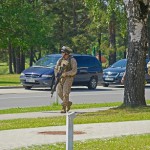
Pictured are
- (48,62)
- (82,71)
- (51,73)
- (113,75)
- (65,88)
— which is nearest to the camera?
(65,88)

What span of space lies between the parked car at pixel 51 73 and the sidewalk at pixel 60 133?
1404 cm

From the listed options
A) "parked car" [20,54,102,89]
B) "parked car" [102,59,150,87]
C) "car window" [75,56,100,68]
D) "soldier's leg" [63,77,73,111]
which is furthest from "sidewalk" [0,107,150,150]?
"parked car" [102,59,150,87]

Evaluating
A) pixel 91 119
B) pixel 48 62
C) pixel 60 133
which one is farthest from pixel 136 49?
pixel 48 62

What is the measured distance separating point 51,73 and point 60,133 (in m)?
16.9

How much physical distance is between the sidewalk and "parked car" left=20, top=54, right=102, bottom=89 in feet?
46.1

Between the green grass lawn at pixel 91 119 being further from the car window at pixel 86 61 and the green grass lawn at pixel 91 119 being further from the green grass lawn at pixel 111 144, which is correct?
the car window at pixel 86 61

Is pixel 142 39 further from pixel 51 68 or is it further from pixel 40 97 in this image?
pixel 51 68

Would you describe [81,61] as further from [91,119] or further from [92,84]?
[91,119]

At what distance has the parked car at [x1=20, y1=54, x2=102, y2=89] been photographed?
28734 millimetres

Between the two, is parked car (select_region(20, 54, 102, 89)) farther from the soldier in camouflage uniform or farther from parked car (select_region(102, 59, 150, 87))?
the soldier in camouflage uniform

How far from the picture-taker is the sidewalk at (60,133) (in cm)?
1077

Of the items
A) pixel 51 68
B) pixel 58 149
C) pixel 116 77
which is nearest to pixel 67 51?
pixel 58 149

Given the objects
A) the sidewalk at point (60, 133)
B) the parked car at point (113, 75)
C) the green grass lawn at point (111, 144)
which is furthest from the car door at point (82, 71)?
the green grass lawn at point (111, 144)

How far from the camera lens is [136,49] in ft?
53.3
